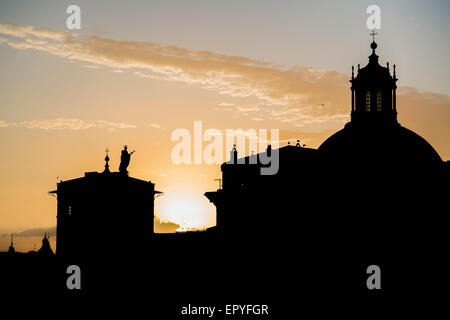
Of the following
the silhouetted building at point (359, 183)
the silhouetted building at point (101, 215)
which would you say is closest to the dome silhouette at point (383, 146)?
the silhouetted building at point (359, 183)

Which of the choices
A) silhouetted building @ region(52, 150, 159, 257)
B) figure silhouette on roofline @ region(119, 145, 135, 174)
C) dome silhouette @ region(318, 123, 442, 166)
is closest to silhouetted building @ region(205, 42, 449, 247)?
dome silhouette @ region(318, 123, 442, 166)

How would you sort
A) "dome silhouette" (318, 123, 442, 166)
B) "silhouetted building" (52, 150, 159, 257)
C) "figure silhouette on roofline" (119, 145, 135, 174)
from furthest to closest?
"figure silhouette on roofline" (119, 145, 135, 174), "silhouetted building" (52, 150, 159, 257), "dome silhouette" (318, 123, 442, 166)

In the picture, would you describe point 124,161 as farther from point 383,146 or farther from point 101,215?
point 383,146

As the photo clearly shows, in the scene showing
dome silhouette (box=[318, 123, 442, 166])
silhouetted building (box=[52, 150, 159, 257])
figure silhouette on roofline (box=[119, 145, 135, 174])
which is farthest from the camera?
figure silhouette on roofline (box=[119, 145, 135, 174])

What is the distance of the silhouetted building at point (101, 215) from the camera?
196 ft

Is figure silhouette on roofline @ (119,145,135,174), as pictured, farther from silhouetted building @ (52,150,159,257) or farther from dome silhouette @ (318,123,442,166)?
dome silhouette @ (318,123,442,166)

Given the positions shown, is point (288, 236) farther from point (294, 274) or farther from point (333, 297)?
point (333, 297)

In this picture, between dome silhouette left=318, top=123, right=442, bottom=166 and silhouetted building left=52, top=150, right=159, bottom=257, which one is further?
silhouetted building left=52, top=150, right=159, bottom=257

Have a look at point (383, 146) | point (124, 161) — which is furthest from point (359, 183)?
point (124, 161)

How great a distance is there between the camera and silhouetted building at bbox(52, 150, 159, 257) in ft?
196

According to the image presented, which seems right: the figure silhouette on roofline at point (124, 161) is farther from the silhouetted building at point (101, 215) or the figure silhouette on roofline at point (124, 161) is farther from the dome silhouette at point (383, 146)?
the dome silhouette at point (383, 146)

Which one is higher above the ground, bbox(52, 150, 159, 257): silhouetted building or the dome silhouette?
the dome silhouette

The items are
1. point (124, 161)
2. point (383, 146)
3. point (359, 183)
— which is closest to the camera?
point (383, 146)

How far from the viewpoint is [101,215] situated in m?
60.2
